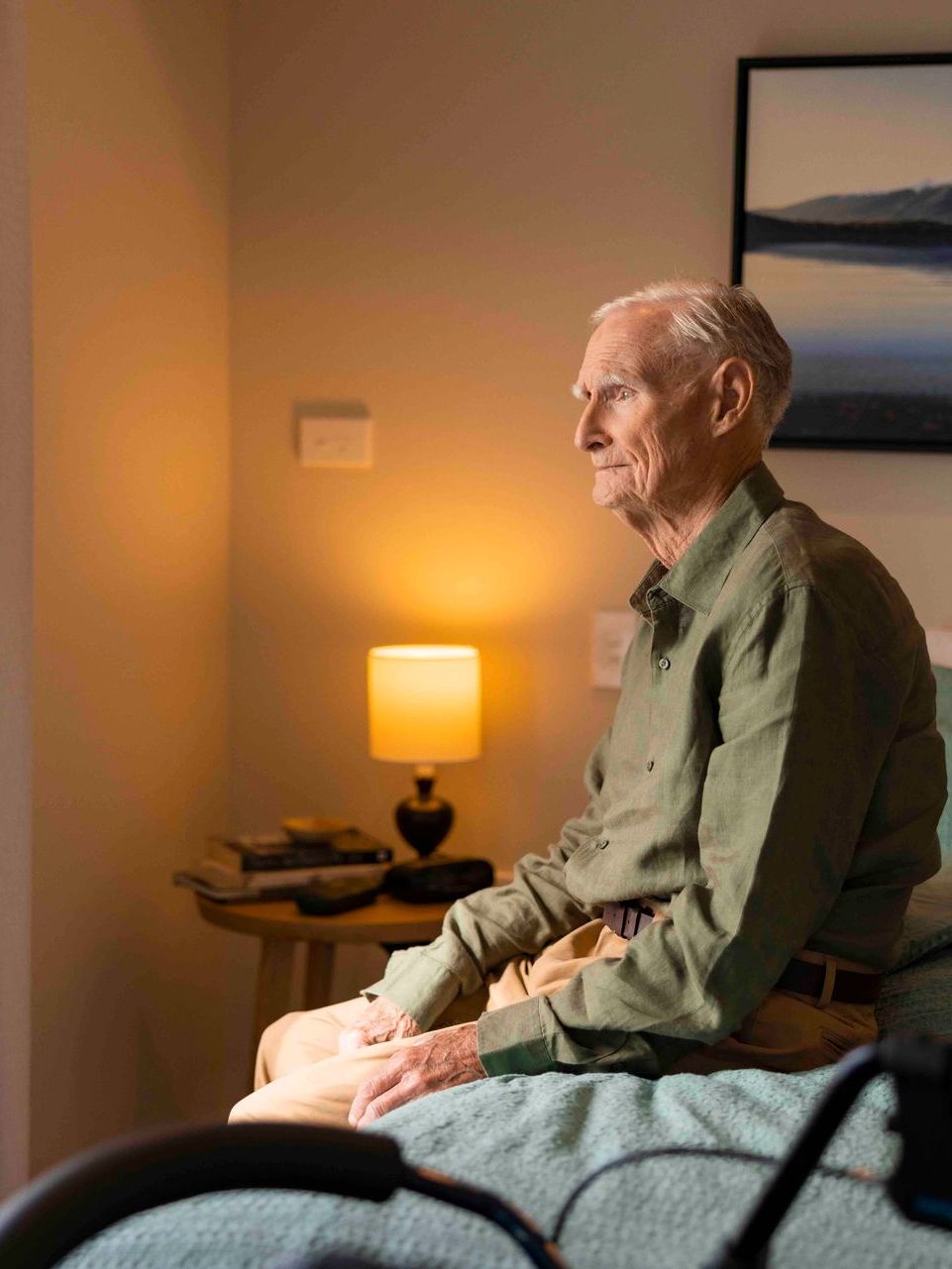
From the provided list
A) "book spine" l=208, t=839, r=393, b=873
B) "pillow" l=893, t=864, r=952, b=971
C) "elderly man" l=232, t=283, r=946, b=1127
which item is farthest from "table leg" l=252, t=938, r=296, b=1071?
"pillow" l=893, t=864, r=952, b=971

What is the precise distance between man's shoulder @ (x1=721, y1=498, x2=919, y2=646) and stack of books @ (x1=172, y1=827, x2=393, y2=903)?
3.78 feet

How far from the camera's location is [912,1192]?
1.97 feet

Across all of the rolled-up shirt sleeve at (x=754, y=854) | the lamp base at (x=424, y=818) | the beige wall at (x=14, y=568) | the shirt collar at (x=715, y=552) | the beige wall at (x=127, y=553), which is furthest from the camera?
the lamp base at (x=424, y=818)

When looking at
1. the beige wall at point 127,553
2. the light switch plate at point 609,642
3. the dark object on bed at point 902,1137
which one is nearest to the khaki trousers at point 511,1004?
the beige wall at point 127,553

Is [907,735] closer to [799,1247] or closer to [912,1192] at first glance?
[799,1247]

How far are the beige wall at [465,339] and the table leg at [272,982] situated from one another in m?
0.39

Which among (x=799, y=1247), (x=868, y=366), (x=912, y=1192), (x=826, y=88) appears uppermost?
(x=826, y=88)

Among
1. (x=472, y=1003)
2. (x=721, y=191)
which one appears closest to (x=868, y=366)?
(x=721, y=191)

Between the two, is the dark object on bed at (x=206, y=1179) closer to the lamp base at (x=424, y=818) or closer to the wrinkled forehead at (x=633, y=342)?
the wrinkled forehead at (x=633, y=342)

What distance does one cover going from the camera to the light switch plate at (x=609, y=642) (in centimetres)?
254

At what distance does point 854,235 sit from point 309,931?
4.90 feet

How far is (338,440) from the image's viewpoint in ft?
8.70

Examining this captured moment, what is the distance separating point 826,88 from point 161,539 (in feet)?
4.53

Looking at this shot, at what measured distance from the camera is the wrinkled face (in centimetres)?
158
